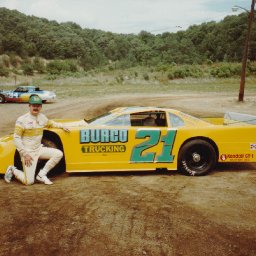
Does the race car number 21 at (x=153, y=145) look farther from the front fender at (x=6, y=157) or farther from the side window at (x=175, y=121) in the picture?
the front fender at (x=6, y=157)

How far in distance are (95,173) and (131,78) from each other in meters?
40.0

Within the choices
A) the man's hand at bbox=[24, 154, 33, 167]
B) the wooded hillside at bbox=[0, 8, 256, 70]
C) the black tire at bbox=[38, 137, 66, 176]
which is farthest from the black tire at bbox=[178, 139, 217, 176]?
the wooded hillside at bbox=[0, 8, 256, 70]

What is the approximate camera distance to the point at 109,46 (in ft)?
327

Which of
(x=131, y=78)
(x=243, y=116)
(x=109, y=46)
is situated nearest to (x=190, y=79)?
(x=131, y=78)

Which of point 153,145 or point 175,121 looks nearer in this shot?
point 153,145

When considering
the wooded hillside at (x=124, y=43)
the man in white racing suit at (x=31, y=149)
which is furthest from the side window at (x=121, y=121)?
the wooded hillside at (x=124, y=43)

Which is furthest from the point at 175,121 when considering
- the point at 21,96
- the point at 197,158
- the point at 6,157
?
the point at 21,96

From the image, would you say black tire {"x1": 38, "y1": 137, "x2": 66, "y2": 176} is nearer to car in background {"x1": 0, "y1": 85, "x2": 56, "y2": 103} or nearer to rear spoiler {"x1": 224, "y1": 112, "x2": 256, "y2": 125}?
rear spoiler {"x1": 224, "y1": 112, "x2": 256, "y2": 125}

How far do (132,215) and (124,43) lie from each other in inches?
3886

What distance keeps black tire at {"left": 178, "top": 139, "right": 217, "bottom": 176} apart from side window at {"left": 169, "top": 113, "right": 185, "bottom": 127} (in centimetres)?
38

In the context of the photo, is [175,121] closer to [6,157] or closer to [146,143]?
[146,143]

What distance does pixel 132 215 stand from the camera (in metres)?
4.75

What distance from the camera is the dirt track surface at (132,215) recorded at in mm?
3891

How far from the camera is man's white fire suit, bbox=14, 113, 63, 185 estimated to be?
6.13m
